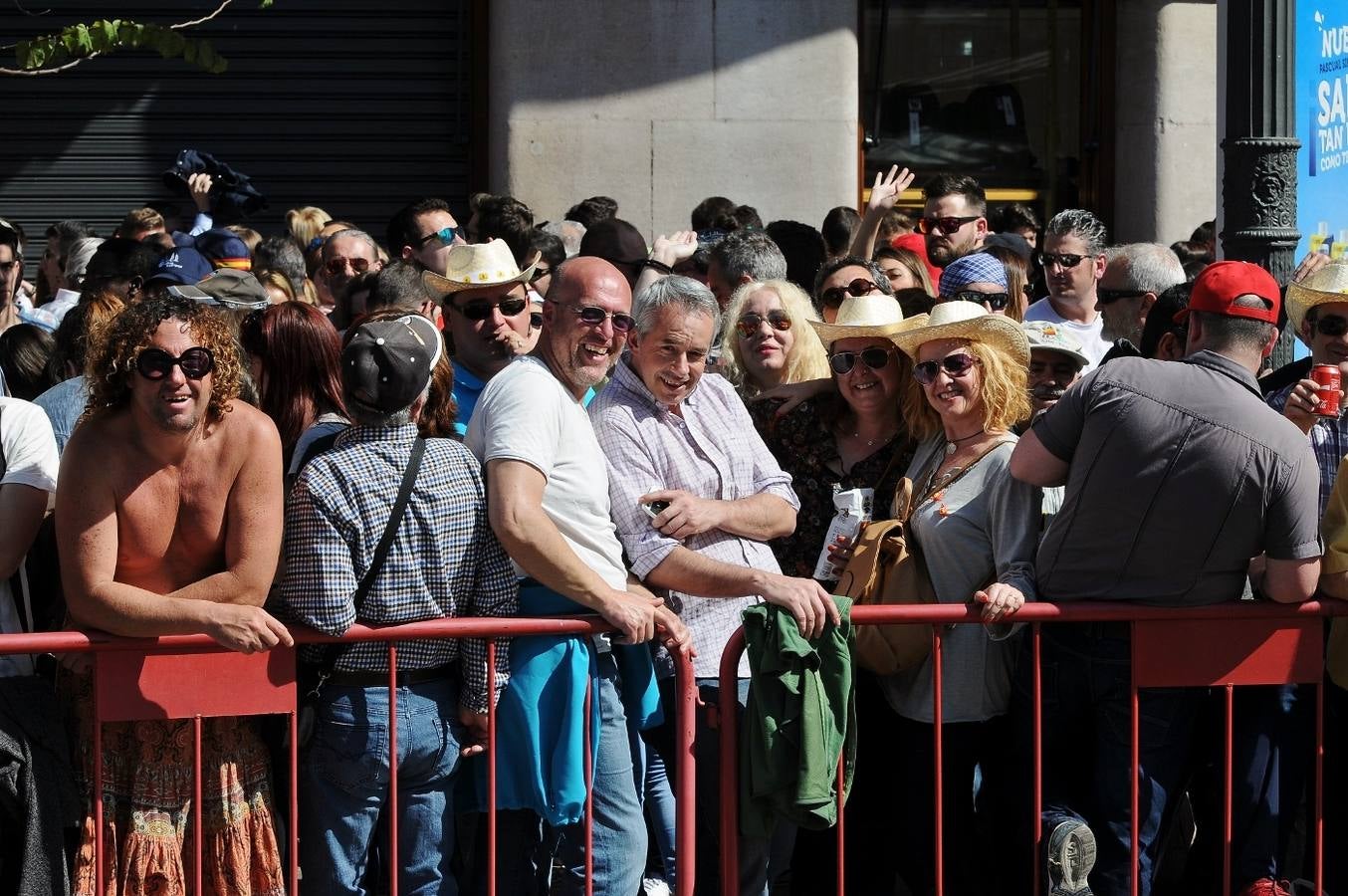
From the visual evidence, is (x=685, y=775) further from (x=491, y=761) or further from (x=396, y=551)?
(x=396, y=551)

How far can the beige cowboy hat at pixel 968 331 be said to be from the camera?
5.15 m

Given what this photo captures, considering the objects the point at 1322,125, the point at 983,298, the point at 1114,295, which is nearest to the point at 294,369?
the point at 983,298

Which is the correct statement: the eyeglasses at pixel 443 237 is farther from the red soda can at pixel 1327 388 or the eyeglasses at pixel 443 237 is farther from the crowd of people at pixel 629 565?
the red soda can at pixel 1327 388

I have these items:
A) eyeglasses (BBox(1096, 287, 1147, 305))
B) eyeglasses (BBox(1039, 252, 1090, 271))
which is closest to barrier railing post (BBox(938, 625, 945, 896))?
eyeglasses (BBox(1096, 287, 1147, 305))

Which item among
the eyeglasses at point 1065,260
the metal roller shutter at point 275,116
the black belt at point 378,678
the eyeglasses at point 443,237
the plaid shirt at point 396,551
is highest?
the metal roller shutter at point 275,116

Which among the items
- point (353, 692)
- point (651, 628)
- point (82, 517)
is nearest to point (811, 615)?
point (651, 628)

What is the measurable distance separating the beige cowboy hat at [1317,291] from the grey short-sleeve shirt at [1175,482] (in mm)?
879

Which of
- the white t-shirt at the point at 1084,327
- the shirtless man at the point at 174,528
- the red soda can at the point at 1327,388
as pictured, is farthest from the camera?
the white t-shirt at the point at 1084,327

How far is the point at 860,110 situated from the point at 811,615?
314 inches

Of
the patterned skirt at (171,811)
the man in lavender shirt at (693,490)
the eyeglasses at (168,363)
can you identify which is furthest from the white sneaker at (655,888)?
the eyeglasses at (168,363)

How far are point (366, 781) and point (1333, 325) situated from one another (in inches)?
129

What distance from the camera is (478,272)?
5.79 meters

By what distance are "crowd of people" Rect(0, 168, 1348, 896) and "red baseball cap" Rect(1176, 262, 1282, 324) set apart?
1 cm

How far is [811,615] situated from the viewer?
462cm
